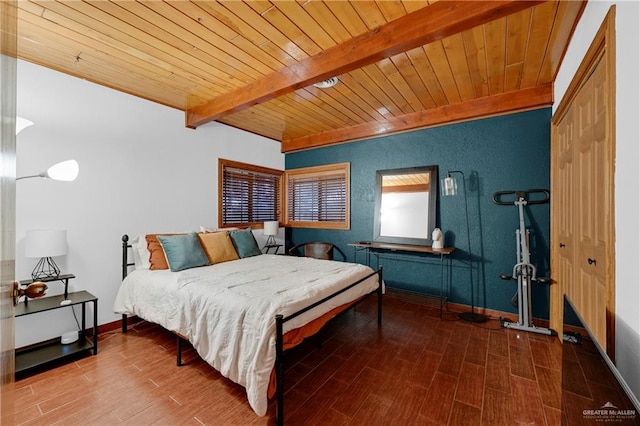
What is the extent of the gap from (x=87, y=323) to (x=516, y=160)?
5.22 metres

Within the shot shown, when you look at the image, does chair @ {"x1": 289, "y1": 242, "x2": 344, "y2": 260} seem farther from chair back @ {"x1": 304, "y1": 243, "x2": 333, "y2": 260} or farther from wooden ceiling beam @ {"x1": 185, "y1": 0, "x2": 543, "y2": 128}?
wooden ceiling beam @ {"x1": 185, "y1": 0, "x2": 543, "y2": 128}

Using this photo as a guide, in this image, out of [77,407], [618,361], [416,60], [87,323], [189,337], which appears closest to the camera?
[618,361]

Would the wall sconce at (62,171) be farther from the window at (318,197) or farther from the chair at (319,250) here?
the window at (318,197)

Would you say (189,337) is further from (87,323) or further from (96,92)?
(96,92)

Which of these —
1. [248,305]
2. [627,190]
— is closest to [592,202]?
[627,190]

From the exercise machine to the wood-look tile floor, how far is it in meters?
0.18

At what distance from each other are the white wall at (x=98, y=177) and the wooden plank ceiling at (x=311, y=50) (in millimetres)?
251

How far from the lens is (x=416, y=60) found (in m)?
2.45

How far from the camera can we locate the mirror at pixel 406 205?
376 cm

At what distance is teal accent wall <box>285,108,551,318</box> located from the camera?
3.09m

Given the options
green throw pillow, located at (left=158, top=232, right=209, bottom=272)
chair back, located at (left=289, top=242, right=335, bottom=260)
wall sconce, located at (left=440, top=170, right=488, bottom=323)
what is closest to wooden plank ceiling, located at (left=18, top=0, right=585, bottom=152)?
wall sconce, located at (left=440, top=170, right=488, bottom=323)

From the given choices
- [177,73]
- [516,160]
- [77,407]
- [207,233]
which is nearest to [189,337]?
[77,407]

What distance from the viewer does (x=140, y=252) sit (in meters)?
3.02

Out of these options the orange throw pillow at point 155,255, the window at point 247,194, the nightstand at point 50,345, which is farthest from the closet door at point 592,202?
the window at point 247,194
